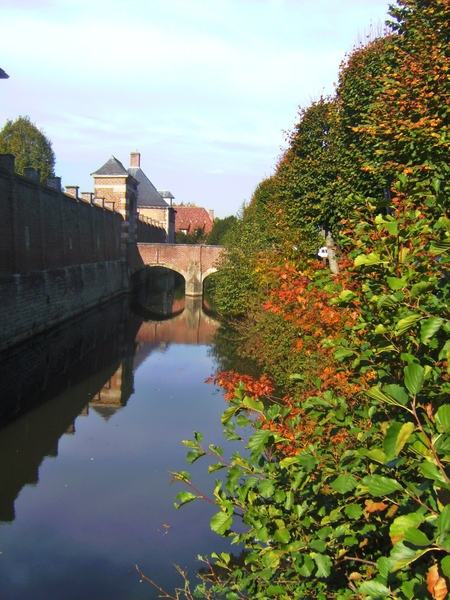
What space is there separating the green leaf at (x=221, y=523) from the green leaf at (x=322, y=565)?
0.48 meters

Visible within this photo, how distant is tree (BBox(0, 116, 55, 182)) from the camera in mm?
50106

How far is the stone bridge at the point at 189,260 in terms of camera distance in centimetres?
4053

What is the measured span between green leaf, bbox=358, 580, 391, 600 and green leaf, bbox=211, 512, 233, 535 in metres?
0.93

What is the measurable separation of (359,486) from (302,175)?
1404cm

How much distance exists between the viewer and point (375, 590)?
212 cm

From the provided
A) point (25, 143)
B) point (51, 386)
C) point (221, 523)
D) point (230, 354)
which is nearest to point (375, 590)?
point (221, 523)

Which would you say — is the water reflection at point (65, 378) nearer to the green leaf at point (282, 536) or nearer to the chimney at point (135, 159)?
the green leaf at point (282, 536)

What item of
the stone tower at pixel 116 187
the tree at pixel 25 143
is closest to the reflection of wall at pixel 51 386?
the stone tower at pixel 116 187

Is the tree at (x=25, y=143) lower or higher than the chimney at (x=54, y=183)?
higher

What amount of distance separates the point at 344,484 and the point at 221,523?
69 cm

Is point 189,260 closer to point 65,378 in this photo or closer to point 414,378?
point 65,378

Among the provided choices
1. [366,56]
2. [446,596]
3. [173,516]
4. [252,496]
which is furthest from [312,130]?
[446,596]

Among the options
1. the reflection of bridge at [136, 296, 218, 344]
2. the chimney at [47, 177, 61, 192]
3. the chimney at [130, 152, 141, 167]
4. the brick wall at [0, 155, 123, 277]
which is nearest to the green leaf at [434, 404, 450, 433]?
the brick wall at [0, 155, 123, 277]

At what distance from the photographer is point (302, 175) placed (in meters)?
15.8
